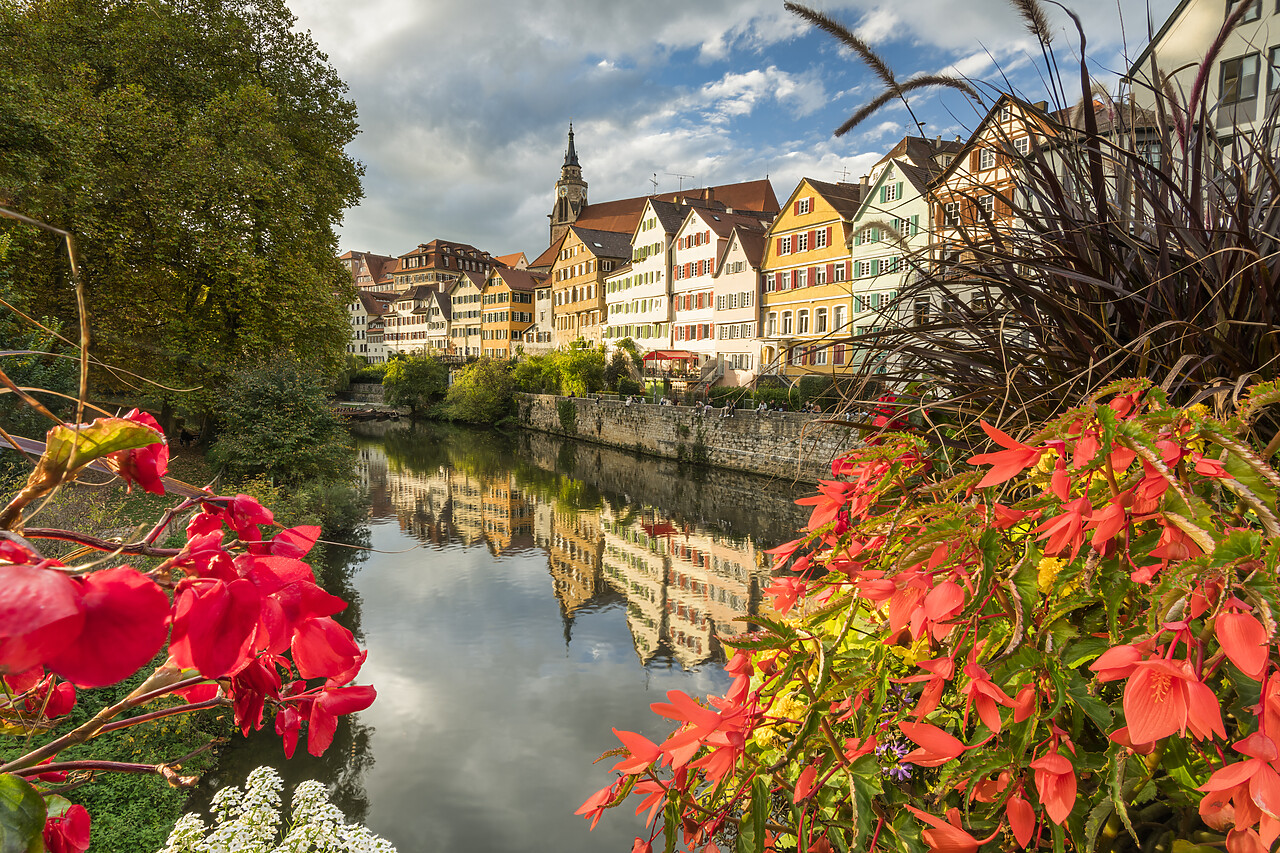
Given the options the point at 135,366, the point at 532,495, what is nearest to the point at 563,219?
the point at 532,495

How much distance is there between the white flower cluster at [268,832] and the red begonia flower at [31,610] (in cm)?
361

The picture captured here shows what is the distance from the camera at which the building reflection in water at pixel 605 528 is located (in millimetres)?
12758

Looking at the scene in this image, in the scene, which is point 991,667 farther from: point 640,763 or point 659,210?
point 659,210

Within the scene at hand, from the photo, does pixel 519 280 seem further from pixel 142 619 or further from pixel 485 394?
pixel 142 619

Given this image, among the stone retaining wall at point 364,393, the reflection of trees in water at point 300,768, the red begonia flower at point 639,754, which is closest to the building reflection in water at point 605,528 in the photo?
the reflection of trees in water at point 300,768

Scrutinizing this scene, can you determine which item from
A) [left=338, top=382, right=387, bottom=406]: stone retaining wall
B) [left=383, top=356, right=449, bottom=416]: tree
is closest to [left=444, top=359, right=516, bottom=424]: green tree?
[left=383, top=356, right=449, bottom=416]: tree

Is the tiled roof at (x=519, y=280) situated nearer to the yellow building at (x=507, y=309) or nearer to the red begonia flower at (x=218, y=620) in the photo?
the yellow building at (x=507, y=309)

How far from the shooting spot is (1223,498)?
2.83ft

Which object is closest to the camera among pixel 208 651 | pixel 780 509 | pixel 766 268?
pixel 208 651

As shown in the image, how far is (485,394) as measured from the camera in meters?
43.4

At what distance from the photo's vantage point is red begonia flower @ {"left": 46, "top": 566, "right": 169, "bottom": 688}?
0.41 meters

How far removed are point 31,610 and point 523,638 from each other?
39.2ft

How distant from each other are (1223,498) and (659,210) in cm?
4148

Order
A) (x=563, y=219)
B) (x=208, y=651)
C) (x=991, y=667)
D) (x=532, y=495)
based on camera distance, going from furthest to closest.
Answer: (x=563, y=219) → (x=532, y=495) → (x=991, y=667) → (x=208, y=651)
